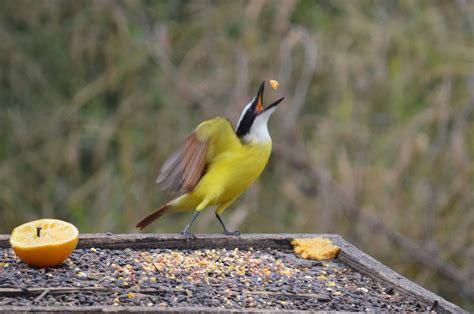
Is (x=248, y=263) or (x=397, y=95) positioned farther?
(x=397, y=95)

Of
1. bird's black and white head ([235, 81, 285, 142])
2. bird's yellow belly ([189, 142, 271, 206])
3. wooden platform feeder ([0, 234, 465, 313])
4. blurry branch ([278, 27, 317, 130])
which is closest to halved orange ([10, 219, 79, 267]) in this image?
wooden platform feeder ([0, 234, 465, 313])

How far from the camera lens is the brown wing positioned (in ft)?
16.1

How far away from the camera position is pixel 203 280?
3957 mm

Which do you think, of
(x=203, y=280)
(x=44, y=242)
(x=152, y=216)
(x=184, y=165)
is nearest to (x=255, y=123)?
(x=184, y=165)

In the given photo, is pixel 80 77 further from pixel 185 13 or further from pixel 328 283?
pixel 328 283

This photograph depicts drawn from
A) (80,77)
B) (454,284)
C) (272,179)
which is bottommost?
(454,284)

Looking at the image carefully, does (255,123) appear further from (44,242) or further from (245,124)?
(44,242)

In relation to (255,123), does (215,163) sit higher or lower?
lower

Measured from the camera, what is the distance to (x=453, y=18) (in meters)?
7.95

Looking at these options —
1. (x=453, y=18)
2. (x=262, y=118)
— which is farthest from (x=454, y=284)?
(x=262, y=118)

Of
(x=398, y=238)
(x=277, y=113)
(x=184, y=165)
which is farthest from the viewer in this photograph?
(x=277, y=113)

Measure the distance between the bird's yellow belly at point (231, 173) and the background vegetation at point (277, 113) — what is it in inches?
88.6

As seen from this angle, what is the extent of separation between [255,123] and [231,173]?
33cm

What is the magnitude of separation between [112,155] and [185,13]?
1.47 metres
